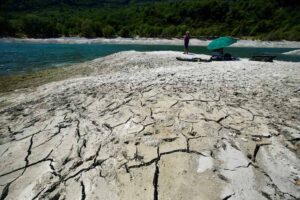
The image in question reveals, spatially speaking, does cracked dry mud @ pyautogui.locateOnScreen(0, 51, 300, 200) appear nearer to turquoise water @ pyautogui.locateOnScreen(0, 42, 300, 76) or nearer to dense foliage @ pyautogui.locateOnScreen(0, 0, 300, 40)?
turquoise water @ pyautogui.locateOnScreen(0, 42, 300, 76)

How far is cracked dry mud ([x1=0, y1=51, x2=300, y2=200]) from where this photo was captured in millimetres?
3530

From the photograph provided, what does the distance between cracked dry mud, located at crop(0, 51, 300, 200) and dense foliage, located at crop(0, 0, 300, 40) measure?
2533 inches

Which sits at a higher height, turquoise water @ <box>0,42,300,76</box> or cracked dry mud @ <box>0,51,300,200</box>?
cracked dry mud @ <box>0,51,300,200</box>

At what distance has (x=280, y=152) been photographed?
13.4 ft

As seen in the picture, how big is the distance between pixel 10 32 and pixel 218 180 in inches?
3791

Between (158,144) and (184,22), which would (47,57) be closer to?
(158,144)

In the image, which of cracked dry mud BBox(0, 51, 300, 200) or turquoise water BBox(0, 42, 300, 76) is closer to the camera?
cracked dry mud BBox(0, 51, 300, 200)

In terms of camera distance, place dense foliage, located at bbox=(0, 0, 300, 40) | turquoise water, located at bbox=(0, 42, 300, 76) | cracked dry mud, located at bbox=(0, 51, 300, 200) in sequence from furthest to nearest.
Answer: dense foliage, located at bbox=(0, 0, 300, 40)
turquoise water, located at bbox=(0, 42, 300, 76)
cracked dry mud, located at bbox=(0, 51, 300, 200)

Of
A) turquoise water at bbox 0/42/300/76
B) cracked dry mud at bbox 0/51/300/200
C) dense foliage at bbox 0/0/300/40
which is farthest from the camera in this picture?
dense foliage at bbox 0/0/300/40

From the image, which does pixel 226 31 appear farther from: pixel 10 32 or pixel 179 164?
pixel 179 164

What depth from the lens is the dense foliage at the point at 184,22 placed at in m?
81.0

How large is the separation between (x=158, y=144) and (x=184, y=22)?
10990 cm

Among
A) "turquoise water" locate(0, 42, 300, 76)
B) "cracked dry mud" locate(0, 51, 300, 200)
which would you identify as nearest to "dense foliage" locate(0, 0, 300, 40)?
"turquoise water" locate(0, 42, 300, 76)

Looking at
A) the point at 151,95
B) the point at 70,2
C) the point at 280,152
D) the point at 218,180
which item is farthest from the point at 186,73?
the point at 70,2
